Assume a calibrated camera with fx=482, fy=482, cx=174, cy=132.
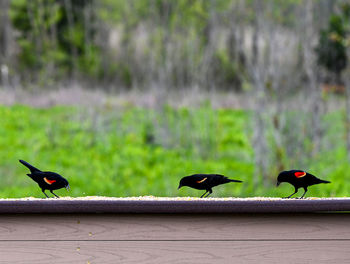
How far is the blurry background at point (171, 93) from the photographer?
11.7 feet

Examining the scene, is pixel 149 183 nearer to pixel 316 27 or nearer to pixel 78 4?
pixel 316 27

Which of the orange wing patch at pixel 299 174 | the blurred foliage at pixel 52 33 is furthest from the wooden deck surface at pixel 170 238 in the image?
the blurred foliage at pixel 52 33

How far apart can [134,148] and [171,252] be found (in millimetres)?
3616

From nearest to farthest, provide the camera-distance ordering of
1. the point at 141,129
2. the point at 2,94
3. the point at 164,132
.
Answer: the point at 164,132, the point at 141,129, the point at 2,94

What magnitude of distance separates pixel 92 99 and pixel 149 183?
160 centimetres

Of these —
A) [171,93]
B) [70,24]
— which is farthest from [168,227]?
[70,24]

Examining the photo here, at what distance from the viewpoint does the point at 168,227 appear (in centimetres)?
94

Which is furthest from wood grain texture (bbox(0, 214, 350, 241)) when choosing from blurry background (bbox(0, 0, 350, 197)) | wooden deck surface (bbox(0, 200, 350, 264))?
blurry background (bbox(0, 0, 350, 197))

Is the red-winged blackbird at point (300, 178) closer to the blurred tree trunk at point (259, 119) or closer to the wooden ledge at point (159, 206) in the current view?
the wooden ledge at point (159, 206)

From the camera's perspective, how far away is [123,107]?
16.6 feet

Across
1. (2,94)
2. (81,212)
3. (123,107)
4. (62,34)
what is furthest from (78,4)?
(81,212)

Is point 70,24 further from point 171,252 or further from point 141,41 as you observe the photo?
point 171,252

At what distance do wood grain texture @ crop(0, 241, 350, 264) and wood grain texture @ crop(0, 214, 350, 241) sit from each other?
13 mm

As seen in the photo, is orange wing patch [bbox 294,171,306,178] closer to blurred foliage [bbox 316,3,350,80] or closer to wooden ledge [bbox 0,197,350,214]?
wooden ledge [bbox 0,197,350,214]
